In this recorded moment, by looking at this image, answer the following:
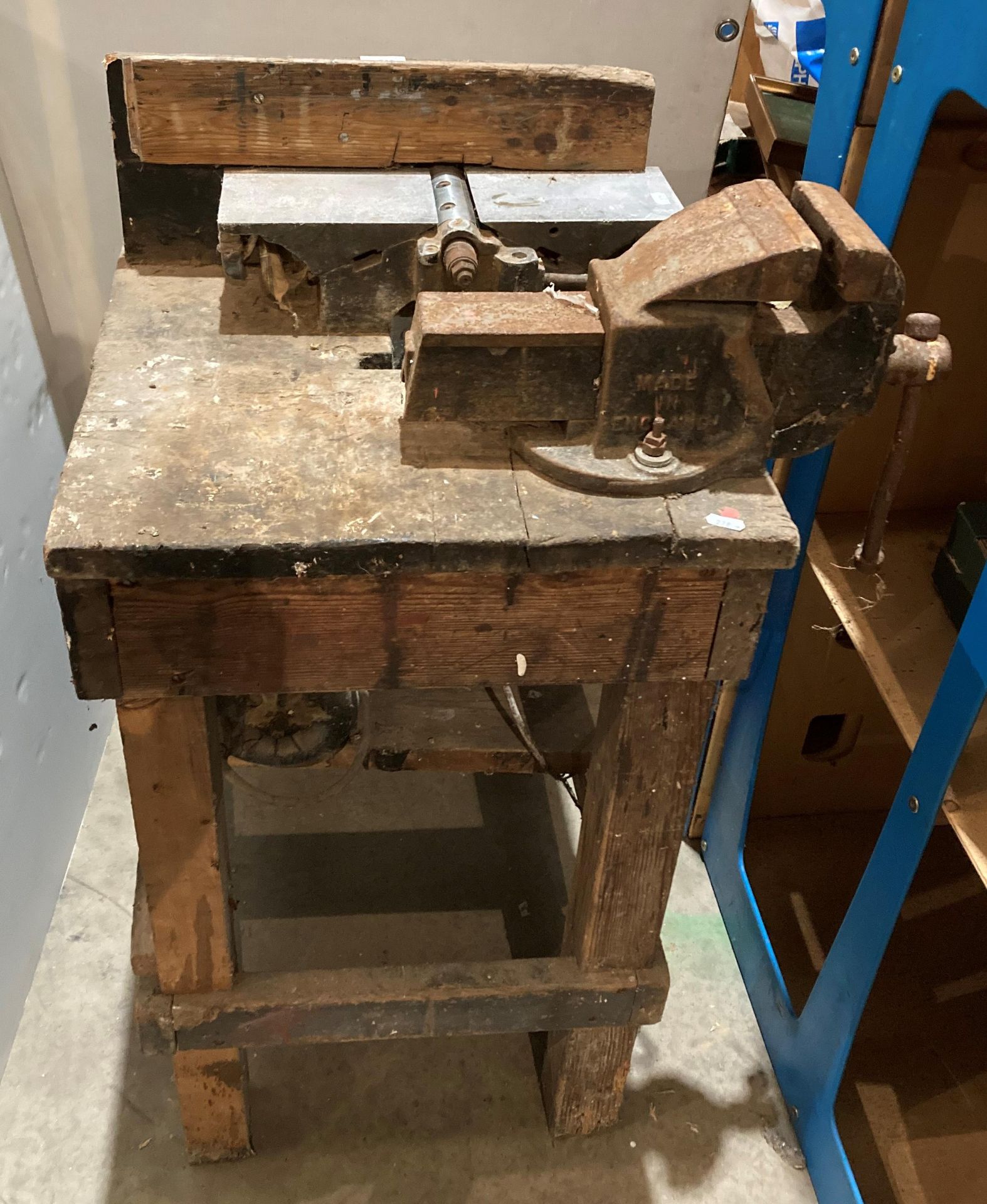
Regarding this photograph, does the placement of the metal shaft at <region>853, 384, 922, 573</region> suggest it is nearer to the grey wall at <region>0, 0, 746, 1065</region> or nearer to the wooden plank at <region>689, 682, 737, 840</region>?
the wooden plank at <region>689, 682, 737, 840</region>

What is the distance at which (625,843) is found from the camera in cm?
123

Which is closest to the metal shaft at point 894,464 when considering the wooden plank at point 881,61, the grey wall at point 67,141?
the wooden plank at point 881,61

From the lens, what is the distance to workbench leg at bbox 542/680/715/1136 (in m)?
1.12

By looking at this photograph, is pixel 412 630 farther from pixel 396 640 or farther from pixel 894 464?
pixel 894 464

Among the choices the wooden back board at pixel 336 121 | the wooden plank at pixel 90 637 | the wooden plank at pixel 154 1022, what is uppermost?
the wooden back board at pixel 336 121

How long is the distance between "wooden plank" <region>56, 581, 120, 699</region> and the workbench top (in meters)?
0.03

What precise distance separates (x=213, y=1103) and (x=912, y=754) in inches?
39.3

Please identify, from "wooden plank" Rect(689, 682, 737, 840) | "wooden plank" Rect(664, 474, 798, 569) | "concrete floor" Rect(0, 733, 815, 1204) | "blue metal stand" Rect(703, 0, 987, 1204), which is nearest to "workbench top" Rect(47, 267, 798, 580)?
"wooden plank" Rect(664, 474, 798, 569)

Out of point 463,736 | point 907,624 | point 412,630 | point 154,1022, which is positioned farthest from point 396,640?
point 907,624

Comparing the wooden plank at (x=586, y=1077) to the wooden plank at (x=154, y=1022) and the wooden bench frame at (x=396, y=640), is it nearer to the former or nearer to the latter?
the wooden bench frame at (x=396, y=640)

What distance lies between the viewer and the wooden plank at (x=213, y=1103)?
1.38 metres

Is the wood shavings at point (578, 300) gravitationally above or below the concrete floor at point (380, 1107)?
above

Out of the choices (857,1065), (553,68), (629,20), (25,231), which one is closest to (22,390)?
(25,231)

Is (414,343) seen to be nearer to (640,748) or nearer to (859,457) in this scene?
(640,748)
